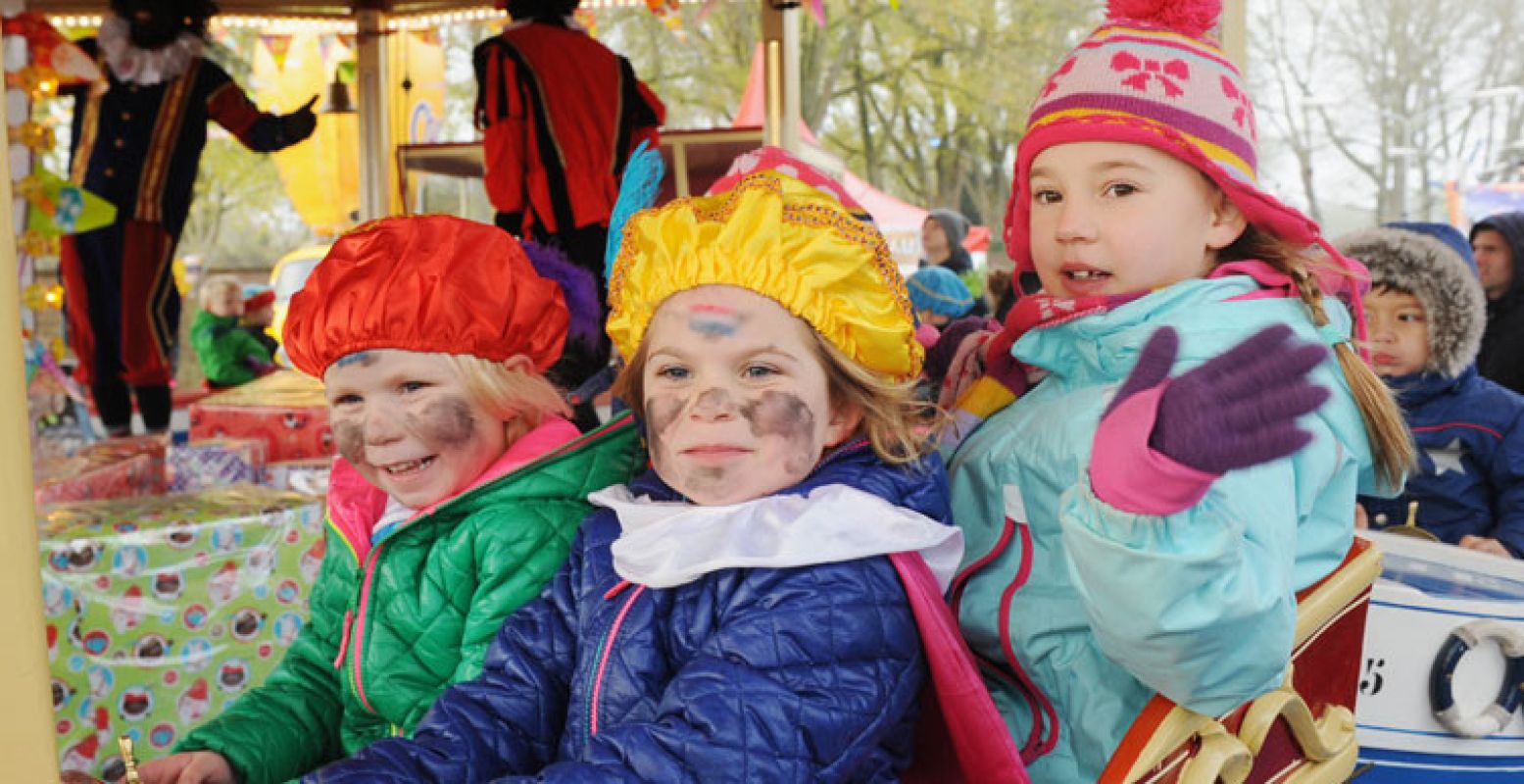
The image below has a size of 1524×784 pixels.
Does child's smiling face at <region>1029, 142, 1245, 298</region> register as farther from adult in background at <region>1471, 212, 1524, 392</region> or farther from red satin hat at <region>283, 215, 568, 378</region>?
adult in background at <region>1471, 212, 1524, 392</region>

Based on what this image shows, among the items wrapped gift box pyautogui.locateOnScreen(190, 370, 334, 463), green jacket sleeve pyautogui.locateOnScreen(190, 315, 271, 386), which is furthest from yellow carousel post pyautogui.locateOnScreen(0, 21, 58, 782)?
green jacket sleeve pyautogui.locateOnScreen(190, 315, 271, 386)

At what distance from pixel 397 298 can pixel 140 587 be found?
1.43 m

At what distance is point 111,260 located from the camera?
195 inches

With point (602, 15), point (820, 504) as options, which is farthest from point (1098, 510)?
point (602, 15)

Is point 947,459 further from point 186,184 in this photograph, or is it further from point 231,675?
point 186,184

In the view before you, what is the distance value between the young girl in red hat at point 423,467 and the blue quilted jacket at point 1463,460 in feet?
7.47

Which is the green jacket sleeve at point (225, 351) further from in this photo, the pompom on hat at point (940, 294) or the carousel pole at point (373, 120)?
the pompom on hat at point (940, 294)

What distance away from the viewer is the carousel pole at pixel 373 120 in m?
5.86

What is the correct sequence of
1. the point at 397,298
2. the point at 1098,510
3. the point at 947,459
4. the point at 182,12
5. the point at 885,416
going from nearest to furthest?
1. the point at 1098,510
2. the point at 885,416
3. the point at 397,298
4. the point at 947,459
5. the point at 182,12

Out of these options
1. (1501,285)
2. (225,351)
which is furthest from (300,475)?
(225,351)

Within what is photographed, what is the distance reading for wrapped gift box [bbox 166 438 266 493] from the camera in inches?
126

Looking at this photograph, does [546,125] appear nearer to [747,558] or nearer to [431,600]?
[431,600]

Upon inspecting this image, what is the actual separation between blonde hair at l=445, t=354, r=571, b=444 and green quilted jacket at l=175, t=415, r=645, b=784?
0.05m

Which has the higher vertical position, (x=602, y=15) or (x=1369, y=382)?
(x=602, y=15)
